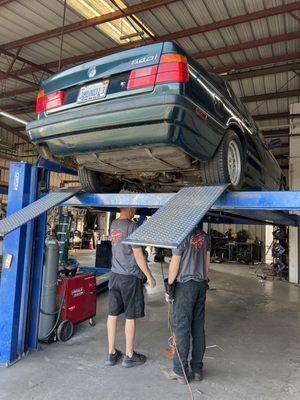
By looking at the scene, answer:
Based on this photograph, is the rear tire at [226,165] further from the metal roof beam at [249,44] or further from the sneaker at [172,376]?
the metal roof beam at [249,44]

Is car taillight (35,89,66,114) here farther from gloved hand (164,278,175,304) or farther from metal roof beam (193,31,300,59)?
metal roof beam (193,31,300,59)

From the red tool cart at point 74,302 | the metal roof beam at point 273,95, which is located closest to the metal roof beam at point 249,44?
the metal roof beam at point 273,95

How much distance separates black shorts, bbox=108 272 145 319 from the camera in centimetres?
303

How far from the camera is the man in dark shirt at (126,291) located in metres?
3.01

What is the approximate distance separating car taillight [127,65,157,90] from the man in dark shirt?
138 cm

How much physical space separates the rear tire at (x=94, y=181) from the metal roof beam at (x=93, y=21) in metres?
3.72

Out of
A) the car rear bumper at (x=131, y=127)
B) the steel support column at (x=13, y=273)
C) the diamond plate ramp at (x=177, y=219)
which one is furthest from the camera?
the steel support column at (x=13, y=273)

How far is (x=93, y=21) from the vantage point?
620 cm

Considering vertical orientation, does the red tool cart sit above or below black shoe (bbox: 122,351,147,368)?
above

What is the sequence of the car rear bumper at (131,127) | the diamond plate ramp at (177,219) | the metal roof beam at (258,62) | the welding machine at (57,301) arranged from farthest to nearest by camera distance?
1. the metal roof beam at (258,62)
2. the welding machine at (57,301)
3. the car rear bumper at (131,127)
4. the diamond plate ramp at (177,219)

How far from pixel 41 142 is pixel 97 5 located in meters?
4.41

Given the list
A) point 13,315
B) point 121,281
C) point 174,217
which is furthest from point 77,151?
point 13,315

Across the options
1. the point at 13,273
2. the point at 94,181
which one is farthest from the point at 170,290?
the point at 13,273

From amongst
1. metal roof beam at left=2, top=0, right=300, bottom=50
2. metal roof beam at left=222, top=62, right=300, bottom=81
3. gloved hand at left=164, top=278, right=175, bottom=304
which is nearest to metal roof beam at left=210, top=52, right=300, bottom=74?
metal roof beam at left=222, top=62, right=300, bottom=81
